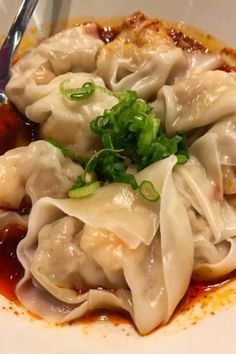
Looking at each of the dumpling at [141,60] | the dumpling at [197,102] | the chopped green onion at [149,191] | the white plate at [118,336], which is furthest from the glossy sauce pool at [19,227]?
the dumpling at [197,102]

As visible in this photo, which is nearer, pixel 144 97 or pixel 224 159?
pixel 224 159

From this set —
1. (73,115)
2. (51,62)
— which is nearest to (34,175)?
(73,115)

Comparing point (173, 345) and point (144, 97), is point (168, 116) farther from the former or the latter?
point (173, 345)

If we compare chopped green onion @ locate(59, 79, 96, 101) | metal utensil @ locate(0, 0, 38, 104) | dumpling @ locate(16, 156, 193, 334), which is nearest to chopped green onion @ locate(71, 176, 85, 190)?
dumpling @ locate(16, 156, 193, 334)

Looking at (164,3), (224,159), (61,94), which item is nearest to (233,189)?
(224,159)

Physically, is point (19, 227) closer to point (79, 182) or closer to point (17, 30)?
point (79, 182)

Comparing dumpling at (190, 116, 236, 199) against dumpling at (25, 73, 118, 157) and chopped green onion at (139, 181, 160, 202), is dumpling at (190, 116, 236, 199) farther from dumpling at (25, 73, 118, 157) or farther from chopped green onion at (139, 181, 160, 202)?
dumpling at (25, 73, 118, 157)
